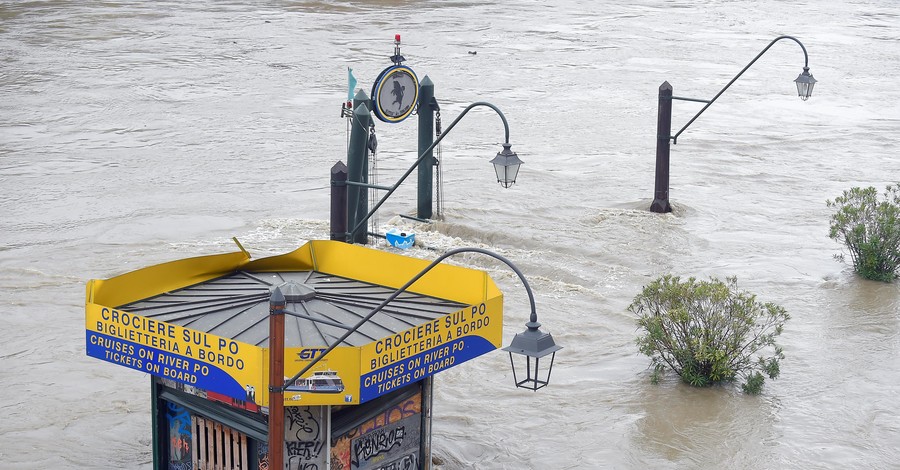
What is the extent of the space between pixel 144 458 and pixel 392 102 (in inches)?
271

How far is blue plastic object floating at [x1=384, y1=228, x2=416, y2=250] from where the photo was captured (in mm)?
17891

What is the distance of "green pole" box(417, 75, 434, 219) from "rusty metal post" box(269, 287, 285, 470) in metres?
10.5

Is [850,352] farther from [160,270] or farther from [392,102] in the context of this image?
[160,270]

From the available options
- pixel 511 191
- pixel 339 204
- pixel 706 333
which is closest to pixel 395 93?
pixel 339 204

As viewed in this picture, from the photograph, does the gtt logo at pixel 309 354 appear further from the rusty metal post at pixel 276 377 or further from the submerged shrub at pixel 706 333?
the submerged shrub at pixel 706 333

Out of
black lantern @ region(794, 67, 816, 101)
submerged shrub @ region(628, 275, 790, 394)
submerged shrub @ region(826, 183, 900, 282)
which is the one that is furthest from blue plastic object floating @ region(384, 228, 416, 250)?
black lantern @ region(794, 67, 816, 101)

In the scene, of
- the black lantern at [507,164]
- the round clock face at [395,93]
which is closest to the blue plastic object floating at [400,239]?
the round clock face at [395,93]

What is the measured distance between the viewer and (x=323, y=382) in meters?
8.27

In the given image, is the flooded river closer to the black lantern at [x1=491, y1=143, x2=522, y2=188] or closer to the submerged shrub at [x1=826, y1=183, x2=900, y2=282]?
the submerged shrub at [x1=826, y1=183, x2=900, y2=282]

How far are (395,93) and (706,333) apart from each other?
5.89m

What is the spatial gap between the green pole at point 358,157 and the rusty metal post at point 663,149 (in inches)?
222

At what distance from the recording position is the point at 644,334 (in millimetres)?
14375

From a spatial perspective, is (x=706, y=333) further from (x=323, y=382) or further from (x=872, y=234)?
(x=323, y=382)

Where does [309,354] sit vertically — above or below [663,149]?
below
